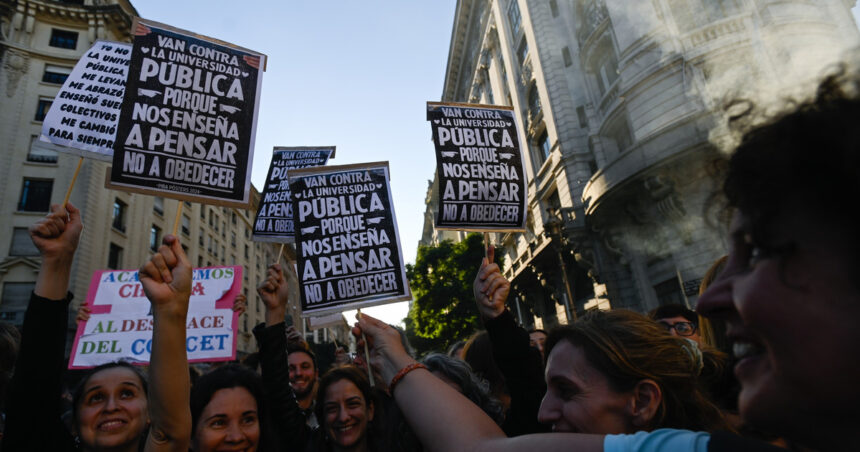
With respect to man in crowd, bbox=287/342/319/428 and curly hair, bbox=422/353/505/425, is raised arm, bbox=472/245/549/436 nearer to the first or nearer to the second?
curly hair, bbox=422/353/505/425

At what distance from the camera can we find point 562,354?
6.11 feet

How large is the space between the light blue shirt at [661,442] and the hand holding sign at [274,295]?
2.58 m

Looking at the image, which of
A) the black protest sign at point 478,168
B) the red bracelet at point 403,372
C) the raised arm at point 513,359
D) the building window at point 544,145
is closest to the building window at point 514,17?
the building window at point 544,145

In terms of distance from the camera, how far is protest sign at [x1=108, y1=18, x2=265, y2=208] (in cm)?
306

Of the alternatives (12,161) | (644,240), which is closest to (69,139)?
(644,240)

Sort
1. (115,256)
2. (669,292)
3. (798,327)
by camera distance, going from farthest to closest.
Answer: (115,256), (669,292), (798,327)

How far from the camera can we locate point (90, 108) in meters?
3.56

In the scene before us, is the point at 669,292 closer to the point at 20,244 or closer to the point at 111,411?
the point at 111,411

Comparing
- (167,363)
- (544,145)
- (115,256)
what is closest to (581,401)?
(167,363)

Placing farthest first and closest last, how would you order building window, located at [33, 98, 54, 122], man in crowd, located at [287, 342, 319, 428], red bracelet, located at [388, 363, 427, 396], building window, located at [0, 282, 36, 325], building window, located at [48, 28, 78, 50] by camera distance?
building window, located at [48, 28, 78, 50]
building window, located at [33, 98, 54, 122]
building window, located at [0, 282, 36, 325]
man in crowd, located at [287, 342, 319, 428]
red bracelet, located at [388, 363, 427, 396]

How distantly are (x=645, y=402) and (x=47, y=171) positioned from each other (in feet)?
93.0

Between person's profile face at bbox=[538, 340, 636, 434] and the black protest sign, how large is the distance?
239 cm

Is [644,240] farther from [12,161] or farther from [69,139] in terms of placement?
[12,161]

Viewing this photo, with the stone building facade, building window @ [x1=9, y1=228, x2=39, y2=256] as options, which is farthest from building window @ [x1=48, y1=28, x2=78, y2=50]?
building window @ [x1=9, y1=228, x2=39, y2=256]
